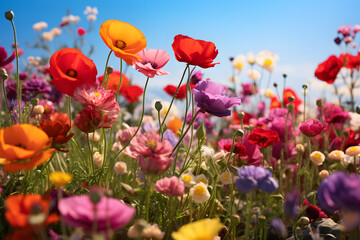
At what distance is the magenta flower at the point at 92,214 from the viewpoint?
51 centimetres

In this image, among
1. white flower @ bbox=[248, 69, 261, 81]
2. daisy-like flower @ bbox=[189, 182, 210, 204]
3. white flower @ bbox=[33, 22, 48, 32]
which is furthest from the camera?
white flower @ bbox=[33, 22, 48, 32]

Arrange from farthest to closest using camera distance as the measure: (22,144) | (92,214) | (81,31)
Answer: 1. (81,31)
2. (22,144)
3. (92,214)

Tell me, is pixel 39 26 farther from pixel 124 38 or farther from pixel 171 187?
pixel 171 187

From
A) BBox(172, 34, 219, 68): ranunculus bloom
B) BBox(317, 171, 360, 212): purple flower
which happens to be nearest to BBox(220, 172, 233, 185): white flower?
BBox(172, 34, 219, 68): ranunculus bloom

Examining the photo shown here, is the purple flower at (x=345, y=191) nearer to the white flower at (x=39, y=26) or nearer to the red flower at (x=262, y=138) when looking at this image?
the red flower at (x=262, y=138)

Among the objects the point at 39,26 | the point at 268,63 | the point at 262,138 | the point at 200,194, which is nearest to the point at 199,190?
the point at 200,194

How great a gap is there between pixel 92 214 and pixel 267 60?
2.07 m

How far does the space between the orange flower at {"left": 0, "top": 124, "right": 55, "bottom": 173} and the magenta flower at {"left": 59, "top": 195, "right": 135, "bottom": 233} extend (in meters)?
0.23

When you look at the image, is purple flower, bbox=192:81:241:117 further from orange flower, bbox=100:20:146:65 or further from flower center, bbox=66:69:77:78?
flower center, bbox=66:69:77:78

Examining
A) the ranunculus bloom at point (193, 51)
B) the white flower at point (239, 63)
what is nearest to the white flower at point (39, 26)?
the white flower at point (239, 63)

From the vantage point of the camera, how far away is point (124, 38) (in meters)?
1.05

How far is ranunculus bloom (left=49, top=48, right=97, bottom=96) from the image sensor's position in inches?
38.7

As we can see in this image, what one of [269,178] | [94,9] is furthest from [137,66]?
[94,9]

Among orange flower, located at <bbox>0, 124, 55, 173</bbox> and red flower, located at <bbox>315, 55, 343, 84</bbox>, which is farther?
red flower, located at <bbox>315, 55, 343, 84</bbox>
